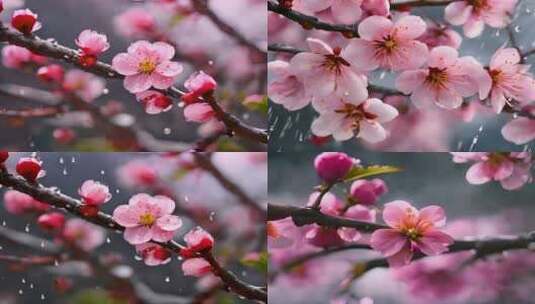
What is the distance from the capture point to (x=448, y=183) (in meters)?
1.79

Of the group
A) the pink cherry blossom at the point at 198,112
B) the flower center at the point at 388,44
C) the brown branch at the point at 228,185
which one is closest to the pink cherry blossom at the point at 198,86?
the pink cherry blossom at the point at 198,112

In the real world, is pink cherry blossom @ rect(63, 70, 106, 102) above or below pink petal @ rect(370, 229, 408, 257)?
above

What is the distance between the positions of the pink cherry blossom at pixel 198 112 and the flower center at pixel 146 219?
0.20 meters

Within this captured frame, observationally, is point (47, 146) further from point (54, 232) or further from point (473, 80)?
point (473, 80)

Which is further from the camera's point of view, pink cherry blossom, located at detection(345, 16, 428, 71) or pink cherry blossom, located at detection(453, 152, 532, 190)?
pink cherry blossom, located at detection(453, 152, 532, 190)

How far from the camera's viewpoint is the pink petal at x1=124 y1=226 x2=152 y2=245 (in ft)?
5.70

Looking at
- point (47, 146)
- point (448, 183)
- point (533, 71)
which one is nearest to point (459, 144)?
point (448, 183)

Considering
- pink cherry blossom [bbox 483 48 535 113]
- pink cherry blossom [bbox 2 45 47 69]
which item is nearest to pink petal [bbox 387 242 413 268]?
pink cherry blossom [bbox 483 48 535 113]

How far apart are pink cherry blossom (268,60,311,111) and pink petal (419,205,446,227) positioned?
1.02 ft

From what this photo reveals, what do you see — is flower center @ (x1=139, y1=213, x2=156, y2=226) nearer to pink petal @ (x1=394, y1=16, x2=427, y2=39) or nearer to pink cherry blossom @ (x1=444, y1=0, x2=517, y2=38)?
pink petal @ (x1=394, y1=16, x2=427, y2=39)

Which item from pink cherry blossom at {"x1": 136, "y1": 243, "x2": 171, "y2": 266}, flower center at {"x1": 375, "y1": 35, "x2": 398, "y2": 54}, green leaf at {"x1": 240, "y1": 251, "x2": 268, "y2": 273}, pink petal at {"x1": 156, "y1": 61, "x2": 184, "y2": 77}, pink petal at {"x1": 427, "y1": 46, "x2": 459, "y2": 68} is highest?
flower center at {"x1": 375, "y1": 35, "x2": 398, "y2": 54}

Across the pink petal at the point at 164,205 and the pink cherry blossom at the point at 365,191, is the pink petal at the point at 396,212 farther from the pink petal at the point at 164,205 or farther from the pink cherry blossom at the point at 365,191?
the pink petal at the point at 164,205

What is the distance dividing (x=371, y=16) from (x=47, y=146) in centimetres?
66

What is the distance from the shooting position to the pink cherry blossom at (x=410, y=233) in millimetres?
1752
